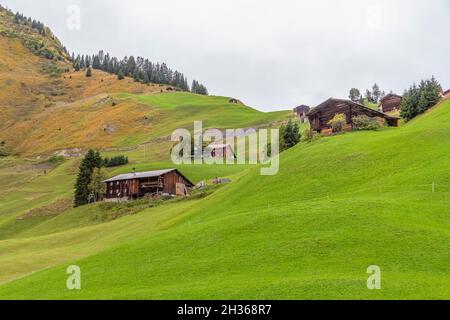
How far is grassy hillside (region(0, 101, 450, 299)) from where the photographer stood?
26.1 meters

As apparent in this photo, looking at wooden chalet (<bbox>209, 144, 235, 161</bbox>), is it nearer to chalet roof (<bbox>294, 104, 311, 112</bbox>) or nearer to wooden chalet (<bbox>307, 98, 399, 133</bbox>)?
wooden chalet (<bbox>307, 98, 399, 133</bbox>)

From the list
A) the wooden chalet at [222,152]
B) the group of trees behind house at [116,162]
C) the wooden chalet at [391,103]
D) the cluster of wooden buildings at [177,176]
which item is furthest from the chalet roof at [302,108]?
the cluster of wooden buildings at [177,176]

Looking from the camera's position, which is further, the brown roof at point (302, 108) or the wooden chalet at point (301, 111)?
the brown roof at point (302, 108)

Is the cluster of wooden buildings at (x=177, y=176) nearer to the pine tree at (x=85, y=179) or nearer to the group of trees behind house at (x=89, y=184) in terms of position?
the group of trees behind house at (x=89, y=184)

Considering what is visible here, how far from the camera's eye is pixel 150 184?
3925 inches

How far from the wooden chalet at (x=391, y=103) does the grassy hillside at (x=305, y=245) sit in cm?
8162

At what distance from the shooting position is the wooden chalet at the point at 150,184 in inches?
3905

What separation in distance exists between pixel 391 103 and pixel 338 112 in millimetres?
52909

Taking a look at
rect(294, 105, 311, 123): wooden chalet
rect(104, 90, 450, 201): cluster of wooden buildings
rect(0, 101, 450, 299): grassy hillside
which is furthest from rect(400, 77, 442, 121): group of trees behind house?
rect(294, 105, 311, 123): wooden chalet

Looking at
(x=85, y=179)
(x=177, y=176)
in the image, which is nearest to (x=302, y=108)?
(x=177, y=176)

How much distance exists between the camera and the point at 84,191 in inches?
4045
